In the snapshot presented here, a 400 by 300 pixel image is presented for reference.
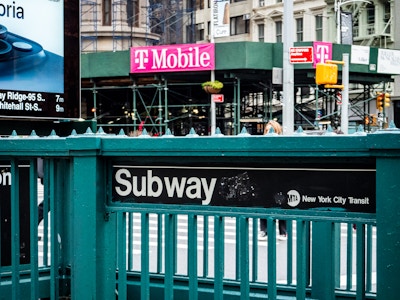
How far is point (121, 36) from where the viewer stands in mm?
42031

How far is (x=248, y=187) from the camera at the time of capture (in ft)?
11.2

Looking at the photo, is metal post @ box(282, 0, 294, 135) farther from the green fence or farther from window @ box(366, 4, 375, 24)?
window @ box(366, 4, 375, 24)

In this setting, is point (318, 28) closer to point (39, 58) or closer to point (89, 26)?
point (89, 26)

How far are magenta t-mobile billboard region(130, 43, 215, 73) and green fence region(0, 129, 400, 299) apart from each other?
23.5m

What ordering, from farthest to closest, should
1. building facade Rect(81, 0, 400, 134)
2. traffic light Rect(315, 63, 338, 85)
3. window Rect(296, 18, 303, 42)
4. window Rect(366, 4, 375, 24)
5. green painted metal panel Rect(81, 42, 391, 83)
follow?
window Rect(296, 18, 303, 42) → window Rect(366, 4, 375, 24) → building facade Rect(81, 0, 400, 134) → green painted metal panel Rect(81, 42, 391, 83) → traffic light Rect(315, 63, 338, 85)

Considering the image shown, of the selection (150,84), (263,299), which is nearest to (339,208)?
(263,299)

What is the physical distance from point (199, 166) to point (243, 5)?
5656 cm

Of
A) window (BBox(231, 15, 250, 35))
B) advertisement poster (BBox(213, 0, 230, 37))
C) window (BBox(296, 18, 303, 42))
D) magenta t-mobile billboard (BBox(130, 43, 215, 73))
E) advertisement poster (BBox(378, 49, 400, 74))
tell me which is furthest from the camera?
window (BBox(231, 15, 250, 35))

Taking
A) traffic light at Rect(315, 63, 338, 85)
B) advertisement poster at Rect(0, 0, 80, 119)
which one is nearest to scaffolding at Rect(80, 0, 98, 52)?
traffic light at Rect(315, 63, 338, 85)

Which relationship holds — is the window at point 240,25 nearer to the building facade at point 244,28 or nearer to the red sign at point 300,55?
the building facade at point 244,28

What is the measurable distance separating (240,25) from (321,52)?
3126 centimetres

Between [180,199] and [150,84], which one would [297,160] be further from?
[150,84]

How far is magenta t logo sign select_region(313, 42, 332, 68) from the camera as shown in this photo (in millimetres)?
28688

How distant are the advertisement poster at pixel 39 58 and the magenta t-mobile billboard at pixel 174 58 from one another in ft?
65.1
